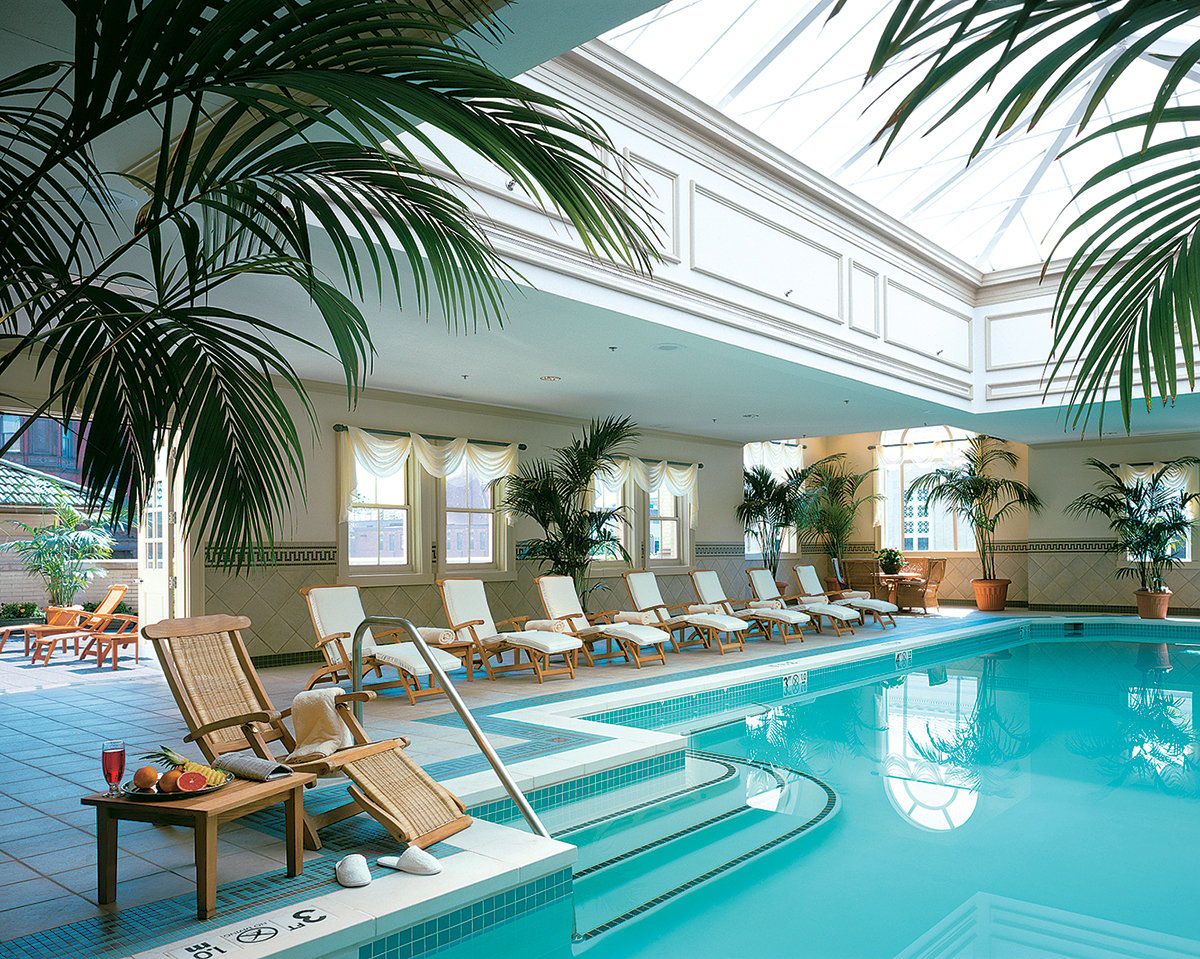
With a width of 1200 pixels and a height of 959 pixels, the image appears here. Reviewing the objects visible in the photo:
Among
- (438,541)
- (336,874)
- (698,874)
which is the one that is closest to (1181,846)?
(698,874)

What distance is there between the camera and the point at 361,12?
1.45 meters

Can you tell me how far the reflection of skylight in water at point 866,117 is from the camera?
7.11m

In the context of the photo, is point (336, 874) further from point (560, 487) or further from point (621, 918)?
point (560, 487)

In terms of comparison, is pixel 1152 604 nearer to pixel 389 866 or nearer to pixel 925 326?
pixel 925 326

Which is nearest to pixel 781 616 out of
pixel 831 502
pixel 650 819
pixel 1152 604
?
pixel 831 502

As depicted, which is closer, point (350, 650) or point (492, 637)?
point (350, 650)

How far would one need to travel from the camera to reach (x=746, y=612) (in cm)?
1161

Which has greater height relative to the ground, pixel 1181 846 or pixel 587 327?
pixel 587 327

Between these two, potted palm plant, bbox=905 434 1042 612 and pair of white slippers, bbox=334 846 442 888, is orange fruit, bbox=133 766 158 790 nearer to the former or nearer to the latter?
pair of white slippers, bbox=334 846 442 888

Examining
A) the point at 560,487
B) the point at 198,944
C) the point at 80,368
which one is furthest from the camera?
the point at 560,487

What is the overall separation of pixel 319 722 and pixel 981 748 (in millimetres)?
4806

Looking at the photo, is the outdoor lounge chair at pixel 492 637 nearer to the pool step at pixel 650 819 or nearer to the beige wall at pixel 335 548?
the beige wall at pixel 335 548

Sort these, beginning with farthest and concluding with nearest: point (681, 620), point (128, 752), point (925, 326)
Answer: point (925, 326)
point (681, 620)
point (128, 752)

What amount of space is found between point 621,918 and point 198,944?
171cm
